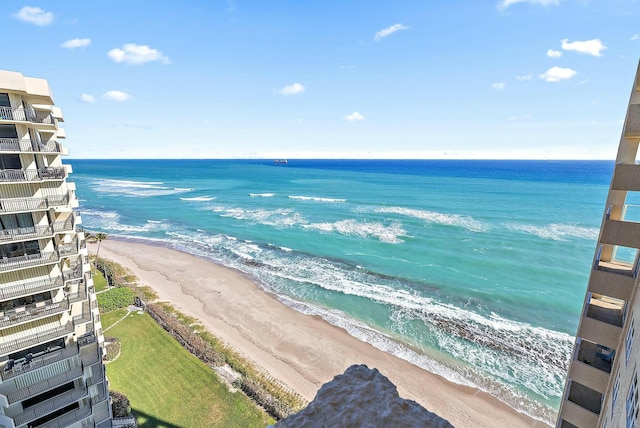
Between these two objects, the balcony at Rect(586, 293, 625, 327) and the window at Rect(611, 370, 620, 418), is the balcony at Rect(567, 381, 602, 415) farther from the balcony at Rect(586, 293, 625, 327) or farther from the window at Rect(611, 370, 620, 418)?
the balcony at Rect(586, 293, 625, 327)

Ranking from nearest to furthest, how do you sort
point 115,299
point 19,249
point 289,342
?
point 19,249 → point 289,342 → point 115,299

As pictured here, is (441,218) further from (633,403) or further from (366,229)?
(633,403)

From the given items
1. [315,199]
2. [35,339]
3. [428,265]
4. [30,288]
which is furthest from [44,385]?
[315,199]

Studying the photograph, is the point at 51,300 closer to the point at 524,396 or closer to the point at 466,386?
the point at 466,386

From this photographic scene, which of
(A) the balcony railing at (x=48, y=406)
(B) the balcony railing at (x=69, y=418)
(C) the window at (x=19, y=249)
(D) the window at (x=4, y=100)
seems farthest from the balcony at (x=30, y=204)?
(B) the balcony railing at (x=69, y=418)

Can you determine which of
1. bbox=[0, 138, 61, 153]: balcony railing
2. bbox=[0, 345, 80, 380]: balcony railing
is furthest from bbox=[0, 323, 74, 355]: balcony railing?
bbox=[0, 138, 61, 153]: balcony railing

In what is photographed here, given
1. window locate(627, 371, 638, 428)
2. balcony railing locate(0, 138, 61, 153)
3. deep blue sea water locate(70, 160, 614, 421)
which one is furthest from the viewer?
deep blue sea water locate(70, 160, 614, 421)
